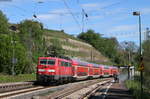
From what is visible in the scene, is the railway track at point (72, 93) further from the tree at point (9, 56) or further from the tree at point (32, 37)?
the tree at point (32, 37)

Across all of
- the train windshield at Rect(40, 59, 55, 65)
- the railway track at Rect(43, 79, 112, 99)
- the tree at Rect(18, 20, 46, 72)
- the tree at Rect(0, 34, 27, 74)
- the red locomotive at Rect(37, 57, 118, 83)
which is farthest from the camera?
the tree at Rect(18, 20, 46, 72)

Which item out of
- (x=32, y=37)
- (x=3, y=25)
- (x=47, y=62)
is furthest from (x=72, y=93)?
(x=32, y=37)

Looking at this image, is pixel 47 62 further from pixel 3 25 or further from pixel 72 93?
pixel 3 25

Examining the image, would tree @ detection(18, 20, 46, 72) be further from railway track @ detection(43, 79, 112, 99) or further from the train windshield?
railway track @ detection(43, 79, 112, 99)

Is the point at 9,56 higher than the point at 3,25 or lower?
lower

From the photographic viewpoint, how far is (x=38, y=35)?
100688mm

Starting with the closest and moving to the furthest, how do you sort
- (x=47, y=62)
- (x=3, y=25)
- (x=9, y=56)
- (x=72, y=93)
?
(x=72, y=93) < (x=47, y=62) < (x=9, y=56) < (x=3, y=25)

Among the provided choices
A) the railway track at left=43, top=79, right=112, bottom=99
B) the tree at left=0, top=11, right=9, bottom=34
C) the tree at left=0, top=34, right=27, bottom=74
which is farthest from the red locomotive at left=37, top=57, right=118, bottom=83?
the tree at left=0, top=11, right=9, bottom=34

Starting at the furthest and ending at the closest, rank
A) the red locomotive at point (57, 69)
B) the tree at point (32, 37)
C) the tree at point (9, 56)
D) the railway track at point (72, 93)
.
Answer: the tree at point (32, 37)
the tree at point (9, 56)
the red locomotive at point (57, 69)
the railway track at point (72, 93)

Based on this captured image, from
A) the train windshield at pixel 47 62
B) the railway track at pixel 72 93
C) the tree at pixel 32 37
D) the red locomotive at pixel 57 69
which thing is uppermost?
the tree at pixel 32 37

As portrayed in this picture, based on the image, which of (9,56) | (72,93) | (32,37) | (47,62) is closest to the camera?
(72,93)

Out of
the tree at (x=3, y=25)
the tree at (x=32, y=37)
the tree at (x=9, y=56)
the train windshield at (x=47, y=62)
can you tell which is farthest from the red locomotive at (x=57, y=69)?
the tree at (x=3, y=25)

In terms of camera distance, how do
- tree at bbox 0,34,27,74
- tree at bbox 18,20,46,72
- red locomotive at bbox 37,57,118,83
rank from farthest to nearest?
tree at bbox 18,20,46,72, tree at bbox 0,34,27,74, red locomotive at bbox 37,57,118,83

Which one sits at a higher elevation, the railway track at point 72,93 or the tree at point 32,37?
the tree at point 32,37
